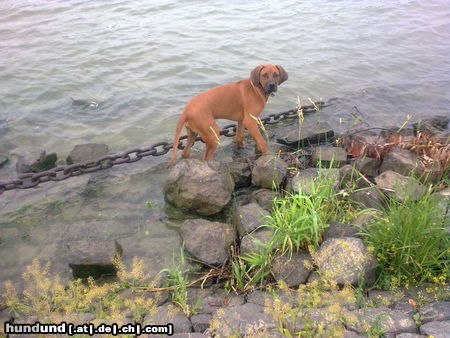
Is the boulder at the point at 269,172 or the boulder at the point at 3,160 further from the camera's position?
the boulder at the point at 3,160

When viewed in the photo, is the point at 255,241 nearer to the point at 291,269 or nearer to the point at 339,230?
the point at 291,269

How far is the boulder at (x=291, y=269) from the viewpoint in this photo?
2596mm

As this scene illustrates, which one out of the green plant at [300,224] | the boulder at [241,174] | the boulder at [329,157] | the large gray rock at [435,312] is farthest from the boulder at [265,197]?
the large gray rock at [435,312]

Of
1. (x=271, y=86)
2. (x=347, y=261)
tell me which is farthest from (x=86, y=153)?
(x=347, y=261)

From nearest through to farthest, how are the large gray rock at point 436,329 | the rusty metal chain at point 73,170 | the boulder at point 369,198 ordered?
the large gray rock at point 436,329 < the boulder at point 369,198 < the rusty metal chain at point 73,170

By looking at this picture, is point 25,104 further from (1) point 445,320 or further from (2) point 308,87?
(1) point 445,320

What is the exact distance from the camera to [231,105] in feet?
14.6

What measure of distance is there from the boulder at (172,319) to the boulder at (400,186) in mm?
1796

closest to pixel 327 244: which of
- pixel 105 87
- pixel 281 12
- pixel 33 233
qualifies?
pixel 33 233

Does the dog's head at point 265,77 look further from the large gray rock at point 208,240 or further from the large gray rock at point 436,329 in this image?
the large gray rock at point 436,329

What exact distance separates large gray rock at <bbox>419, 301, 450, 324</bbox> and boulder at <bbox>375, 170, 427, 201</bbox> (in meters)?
0.79

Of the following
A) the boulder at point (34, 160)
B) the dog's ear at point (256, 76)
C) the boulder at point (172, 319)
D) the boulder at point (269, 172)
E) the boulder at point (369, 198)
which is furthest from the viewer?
the dog's ear at point (256, 76)

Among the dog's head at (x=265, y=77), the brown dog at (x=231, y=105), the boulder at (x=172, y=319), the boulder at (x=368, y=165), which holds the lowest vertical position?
the boulder at (x=368, y=165)

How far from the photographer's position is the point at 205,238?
314cm
